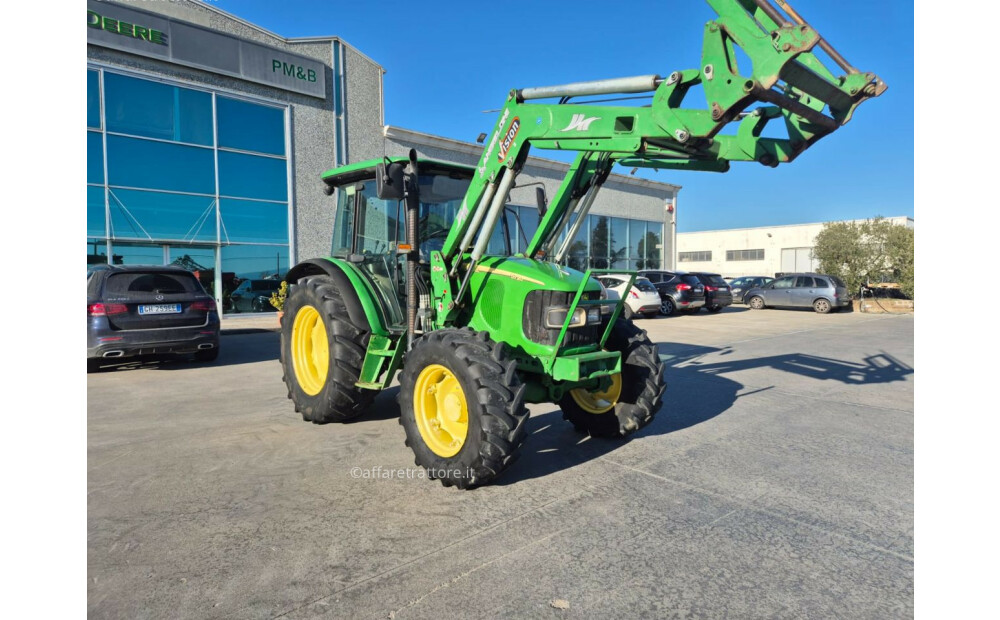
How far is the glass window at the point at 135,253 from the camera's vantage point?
47.6 feet

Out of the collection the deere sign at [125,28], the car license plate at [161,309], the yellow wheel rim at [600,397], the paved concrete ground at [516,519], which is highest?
the deere sign at [125,28]

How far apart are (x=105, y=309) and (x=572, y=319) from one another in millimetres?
7137

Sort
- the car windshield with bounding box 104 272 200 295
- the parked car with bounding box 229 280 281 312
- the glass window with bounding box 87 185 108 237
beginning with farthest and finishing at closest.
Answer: the parked car with bounding box 229 280 281 312, the glass window with bounding box 87 185 108 237, the car windshield with bounding box 104 272 200 295

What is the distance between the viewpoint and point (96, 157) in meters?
14.2

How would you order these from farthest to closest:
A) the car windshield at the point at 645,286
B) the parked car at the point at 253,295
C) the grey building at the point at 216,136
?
the car windshield at the point at 645,286
the parked car at the point at 253,295
the grey building at the point at 216,136

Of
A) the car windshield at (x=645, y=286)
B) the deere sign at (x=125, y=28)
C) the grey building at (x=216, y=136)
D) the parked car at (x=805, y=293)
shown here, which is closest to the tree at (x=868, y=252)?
the parked car at (x=805, y=293)

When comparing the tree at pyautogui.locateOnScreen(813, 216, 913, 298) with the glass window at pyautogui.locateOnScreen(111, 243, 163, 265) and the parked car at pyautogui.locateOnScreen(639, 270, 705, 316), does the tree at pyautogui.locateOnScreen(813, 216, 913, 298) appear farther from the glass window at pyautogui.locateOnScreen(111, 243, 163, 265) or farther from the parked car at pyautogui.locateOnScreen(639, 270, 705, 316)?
the glass window at pyautogui.locateOnScreen(111, 243, 163, 265)

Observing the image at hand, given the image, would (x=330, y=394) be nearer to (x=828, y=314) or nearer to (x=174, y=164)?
(x=174, y=164)

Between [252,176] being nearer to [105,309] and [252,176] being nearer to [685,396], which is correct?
[105,309]

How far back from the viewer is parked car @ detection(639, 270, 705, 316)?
20.4m

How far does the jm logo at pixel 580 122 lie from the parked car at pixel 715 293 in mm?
18106

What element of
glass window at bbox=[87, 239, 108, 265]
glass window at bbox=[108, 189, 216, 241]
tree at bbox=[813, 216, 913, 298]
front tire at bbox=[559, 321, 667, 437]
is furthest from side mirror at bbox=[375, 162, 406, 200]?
tree at bbox=[813, 216, 913, 298]

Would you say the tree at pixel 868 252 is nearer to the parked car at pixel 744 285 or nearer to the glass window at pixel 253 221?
the parked car at pixel 744 285

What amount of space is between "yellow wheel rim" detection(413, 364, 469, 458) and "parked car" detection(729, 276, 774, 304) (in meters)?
23.9
